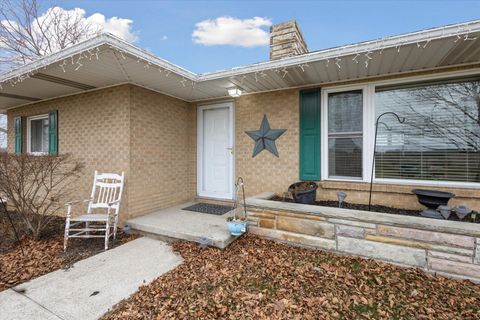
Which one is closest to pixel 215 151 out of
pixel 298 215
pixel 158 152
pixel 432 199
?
pixel 158 152

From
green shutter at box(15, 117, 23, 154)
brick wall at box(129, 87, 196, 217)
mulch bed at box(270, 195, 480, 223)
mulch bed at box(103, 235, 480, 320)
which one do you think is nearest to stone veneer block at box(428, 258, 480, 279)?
mulch bed at box(103, 235, 480, 320)

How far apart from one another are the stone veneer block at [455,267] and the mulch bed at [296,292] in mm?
102

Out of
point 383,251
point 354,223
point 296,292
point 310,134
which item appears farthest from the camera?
point 310,134

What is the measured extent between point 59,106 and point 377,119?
6308mm

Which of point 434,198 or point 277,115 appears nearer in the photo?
point 434,198

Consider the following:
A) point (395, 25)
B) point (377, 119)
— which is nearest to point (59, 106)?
point (377, 119)

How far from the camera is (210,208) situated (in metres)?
4.87

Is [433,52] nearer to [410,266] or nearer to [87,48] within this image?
[410,266]

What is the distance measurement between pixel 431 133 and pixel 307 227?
7.94ft

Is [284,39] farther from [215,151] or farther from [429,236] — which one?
[429,236]

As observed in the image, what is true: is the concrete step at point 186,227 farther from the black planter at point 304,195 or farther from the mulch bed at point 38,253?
the black planter at point 304,195

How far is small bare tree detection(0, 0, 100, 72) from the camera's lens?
8.43 meters

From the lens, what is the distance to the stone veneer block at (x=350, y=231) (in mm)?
2910

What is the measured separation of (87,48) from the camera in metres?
2.79
